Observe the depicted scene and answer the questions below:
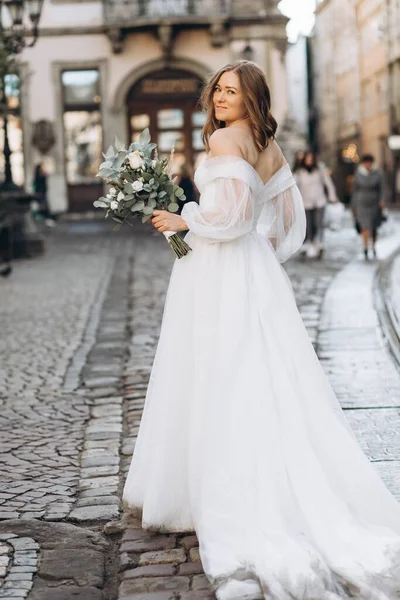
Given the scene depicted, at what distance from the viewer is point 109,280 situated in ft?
51.0

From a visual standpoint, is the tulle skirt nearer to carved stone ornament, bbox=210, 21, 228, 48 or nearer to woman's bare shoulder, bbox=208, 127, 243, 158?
woman's bare shoulder, bbox=208, 127, 243, 158

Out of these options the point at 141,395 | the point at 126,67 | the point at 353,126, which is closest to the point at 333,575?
the point at 141,395

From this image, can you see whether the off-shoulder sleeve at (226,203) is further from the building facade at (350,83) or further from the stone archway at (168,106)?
the building facade at (350,83)

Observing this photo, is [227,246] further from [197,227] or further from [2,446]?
[2,446]

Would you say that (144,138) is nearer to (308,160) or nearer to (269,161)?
(269,161)

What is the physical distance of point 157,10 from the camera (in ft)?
106

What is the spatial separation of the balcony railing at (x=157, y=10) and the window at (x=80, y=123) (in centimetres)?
182

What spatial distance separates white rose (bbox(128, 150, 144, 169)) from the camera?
455 cm

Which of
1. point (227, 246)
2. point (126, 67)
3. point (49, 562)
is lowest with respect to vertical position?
point (49, 562)

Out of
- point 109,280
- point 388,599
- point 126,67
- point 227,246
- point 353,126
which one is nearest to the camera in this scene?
point 388,599

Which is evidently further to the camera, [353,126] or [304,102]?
[304,102]

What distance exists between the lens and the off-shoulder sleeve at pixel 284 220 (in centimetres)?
475

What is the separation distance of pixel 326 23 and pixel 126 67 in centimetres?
3121

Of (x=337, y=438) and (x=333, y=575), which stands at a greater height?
(x=337, y=438)
